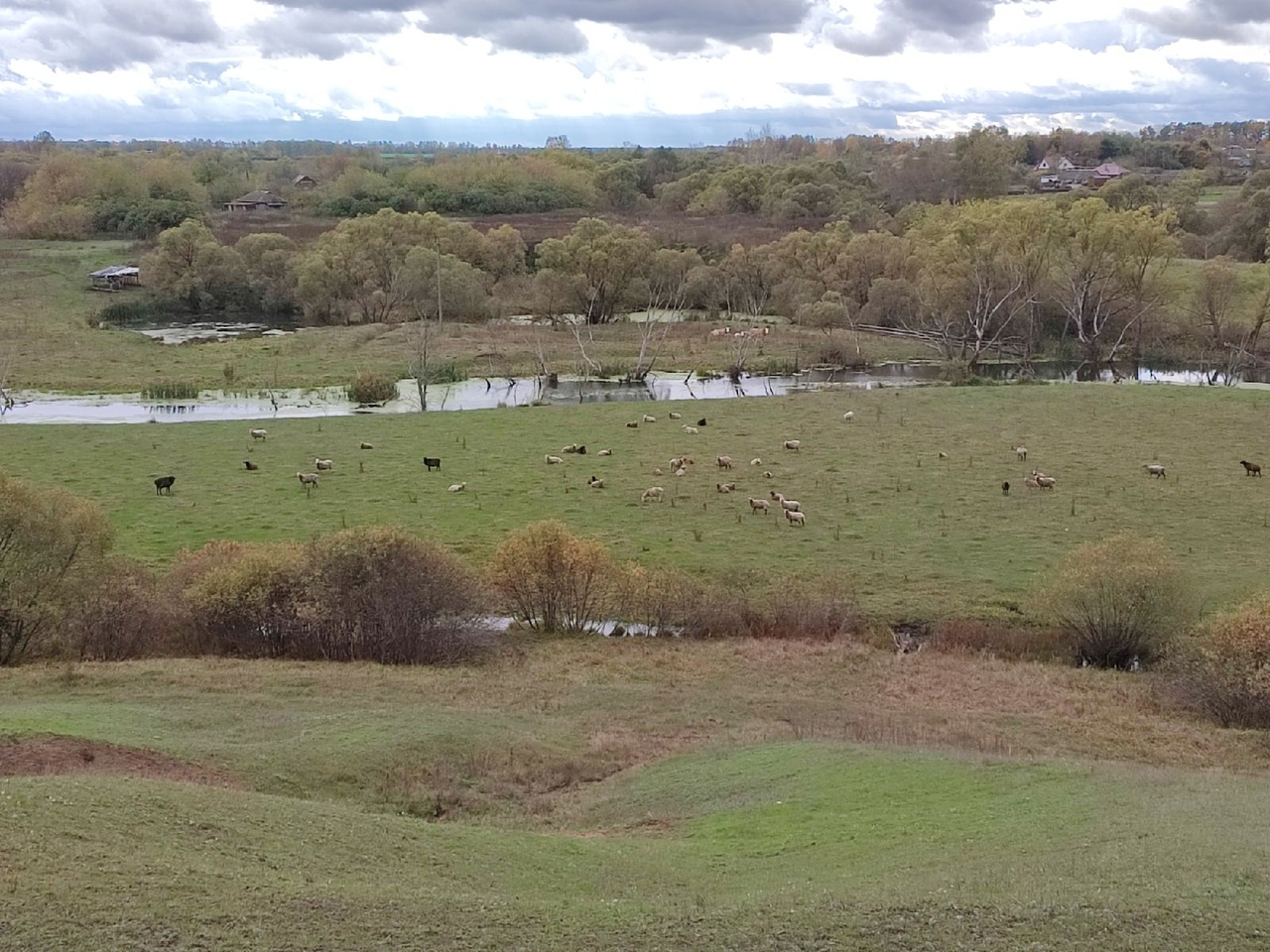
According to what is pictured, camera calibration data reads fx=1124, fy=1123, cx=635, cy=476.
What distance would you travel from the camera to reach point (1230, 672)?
2355cm

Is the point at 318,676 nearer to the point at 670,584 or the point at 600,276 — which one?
the point at 670,584

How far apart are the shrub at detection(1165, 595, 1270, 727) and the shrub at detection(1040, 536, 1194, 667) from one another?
2.03 m

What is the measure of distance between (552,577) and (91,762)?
13.8 metres

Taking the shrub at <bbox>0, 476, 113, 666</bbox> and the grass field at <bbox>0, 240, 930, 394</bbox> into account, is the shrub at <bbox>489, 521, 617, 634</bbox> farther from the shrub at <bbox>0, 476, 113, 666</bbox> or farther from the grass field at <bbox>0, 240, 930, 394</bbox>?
the grass field at <bbox>0, 240, 930, 394</bbox>

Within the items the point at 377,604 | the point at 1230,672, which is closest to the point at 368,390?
the point at 377,604

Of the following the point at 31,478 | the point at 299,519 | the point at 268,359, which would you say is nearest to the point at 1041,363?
the point at 268,359

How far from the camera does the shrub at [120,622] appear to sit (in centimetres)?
2730

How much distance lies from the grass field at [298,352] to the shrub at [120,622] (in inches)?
1502

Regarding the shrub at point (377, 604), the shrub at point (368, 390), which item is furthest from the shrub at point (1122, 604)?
the shrub at point (368, 390)

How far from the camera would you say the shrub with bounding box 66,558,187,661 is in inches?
1075

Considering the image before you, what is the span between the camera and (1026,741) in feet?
73.0

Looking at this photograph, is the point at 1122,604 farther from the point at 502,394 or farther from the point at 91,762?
the point at 502,394

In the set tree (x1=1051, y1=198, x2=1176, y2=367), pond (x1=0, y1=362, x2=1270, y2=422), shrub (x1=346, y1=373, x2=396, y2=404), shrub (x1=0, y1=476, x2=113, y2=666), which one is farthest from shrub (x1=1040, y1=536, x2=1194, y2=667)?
tree (x1=1051, y1=198, x2=1176, y2=367)

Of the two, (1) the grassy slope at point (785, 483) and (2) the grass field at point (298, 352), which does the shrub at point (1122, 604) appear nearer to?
(1) the grassy slope at point (785, 483)
